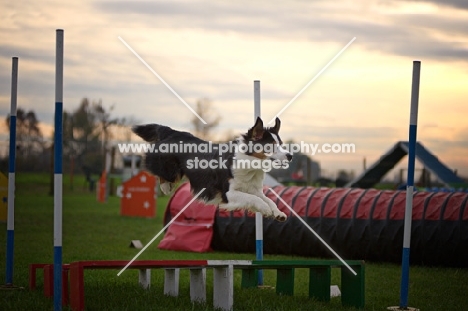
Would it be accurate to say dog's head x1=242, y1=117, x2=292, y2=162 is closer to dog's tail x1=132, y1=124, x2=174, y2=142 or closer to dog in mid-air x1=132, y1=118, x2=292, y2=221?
dog in mid-air x1=132, y1=118, x2=292, y2=221

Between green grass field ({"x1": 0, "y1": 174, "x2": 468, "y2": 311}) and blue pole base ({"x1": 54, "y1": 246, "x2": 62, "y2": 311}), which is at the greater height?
blue pole base ({"x1": 54, "y1": 246, "x2": 62, "y2": 311})

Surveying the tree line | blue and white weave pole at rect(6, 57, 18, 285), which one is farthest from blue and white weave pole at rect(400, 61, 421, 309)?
the tree line

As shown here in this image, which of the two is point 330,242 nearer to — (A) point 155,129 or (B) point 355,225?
(B) point 355,225

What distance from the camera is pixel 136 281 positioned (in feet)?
24.1

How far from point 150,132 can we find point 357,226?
4545 millimetres

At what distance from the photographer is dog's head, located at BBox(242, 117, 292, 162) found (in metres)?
5.20

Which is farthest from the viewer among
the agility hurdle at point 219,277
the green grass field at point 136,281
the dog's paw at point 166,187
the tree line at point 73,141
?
the tree line at point 73,141

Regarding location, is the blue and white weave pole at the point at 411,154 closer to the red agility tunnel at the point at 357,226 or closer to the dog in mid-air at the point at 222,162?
the dog in mid-air at the point at 222,162

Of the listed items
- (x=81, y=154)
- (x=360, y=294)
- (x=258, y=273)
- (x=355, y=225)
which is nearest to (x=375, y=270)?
(x=355, y=225)

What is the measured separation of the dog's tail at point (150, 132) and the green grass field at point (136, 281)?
4.87 feet

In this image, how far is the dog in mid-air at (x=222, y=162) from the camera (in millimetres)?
5266

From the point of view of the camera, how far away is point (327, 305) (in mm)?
6172

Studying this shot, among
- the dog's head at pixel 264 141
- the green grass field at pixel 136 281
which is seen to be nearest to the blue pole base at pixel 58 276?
the green grass field at pixel 136 281

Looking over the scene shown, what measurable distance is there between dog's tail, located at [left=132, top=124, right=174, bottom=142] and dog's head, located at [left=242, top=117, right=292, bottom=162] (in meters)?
1.20
